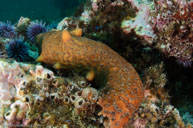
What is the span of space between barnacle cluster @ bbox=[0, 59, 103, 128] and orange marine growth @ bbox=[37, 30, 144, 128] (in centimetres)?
26

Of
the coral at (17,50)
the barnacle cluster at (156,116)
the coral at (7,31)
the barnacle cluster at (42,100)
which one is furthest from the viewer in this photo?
the coral at (7,31)

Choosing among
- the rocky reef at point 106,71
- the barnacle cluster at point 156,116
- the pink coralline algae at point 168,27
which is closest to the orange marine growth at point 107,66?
the rocky reef at point 106,71

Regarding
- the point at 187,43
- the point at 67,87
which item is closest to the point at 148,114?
the point at 67,87

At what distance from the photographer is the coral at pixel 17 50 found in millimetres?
4346

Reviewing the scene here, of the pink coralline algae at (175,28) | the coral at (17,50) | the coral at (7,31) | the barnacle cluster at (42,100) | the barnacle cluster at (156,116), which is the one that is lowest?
the barnacle cluster at (42,100)

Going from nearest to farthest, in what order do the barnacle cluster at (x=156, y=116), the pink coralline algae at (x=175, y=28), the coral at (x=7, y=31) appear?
1. the barnacle cluster at (x=156, y=116)
2. the pink coralline algae at (x=175, y=28)
3. the coral at (x=7, y=31)

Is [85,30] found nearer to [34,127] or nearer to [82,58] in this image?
[82,58]

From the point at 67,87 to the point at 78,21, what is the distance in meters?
3.96

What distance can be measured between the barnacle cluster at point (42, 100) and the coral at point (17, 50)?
1.56 m

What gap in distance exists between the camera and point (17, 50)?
14.5ft

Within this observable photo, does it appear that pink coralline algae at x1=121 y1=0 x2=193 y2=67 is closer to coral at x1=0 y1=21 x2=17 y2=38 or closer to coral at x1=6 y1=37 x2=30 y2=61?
coral at x1=6 y1=37 x2=30 y2=61

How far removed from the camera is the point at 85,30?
5906mm

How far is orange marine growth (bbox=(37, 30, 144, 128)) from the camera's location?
2.55 m

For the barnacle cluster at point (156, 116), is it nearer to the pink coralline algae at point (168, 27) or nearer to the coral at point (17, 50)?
the pink coralline algae at point (168, 27)
